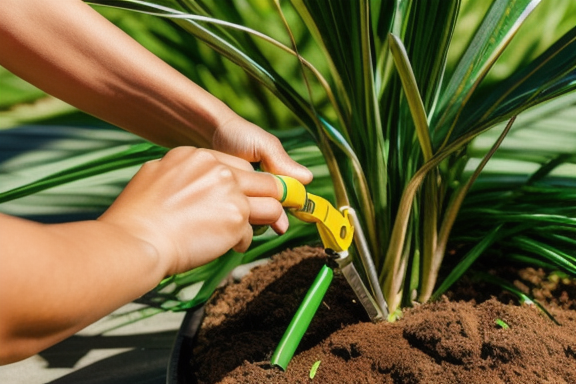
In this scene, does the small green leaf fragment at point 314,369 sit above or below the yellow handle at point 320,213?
below

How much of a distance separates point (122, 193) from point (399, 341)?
317 mm

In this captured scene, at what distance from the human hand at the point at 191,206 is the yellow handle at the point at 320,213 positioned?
0.07 feet

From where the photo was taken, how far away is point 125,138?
78cm

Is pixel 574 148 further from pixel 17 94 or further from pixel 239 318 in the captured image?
pixel 17 94

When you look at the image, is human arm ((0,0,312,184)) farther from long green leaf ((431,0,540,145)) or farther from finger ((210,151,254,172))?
long green leaf ((431,0,540,145))

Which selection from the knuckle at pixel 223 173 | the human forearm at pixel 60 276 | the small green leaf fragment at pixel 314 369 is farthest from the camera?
the small green leaf fragment at pixel 314 369

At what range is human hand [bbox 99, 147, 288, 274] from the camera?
0.35m

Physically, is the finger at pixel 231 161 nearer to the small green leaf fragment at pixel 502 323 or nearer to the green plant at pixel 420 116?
the green plant at pixel 420 116

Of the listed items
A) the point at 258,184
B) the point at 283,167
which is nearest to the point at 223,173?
the point at 258,184

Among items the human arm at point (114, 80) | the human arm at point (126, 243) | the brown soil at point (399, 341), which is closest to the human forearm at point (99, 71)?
the human arm at point (114, 80)

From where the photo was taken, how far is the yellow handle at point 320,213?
436 mm

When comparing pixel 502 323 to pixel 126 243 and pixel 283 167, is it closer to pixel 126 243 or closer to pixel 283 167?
pixel 283 167

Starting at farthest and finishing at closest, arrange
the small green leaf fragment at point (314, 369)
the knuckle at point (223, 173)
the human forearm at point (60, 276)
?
the small green leaf fragment at point (314, 369) → the knuckle at point (223, 173) → the human forearm at point (60, 276)

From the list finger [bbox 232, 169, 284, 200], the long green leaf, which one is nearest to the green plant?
the long green leaf
